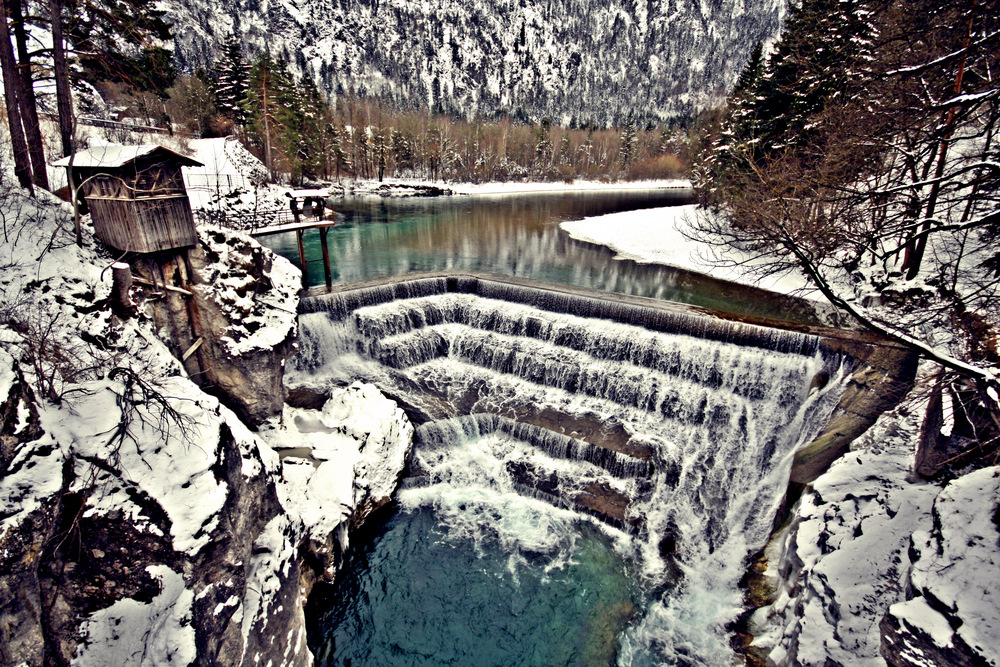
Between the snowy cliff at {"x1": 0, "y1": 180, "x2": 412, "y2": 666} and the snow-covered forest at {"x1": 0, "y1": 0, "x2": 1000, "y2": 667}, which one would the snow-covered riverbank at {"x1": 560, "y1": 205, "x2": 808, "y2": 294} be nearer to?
the snow-covered forest at {"x1": 0, "y1": 0, "x2": 1000, "y2": 667}

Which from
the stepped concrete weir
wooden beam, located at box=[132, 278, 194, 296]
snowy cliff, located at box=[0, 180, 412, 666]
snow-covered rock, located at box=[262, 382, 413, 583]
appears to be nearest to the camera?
snowy cliff, located at box=[0, 180, 412, 666]

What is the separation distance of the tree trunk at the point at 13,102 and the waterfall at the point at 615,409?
22.6 ft

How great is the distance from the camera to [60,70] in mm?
10320

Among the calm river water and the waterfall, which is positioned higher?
the waterfall

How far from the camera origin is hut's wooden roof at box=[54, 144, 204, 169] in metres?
8.97

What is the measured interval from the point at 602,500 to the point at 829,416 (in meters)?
5.74

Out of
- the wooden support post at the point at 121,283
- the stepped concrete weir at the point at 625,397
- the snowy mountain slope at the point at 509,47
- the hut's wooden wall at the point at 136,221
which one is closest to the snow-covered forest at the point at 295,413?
the wooden support post at the point at 121,283

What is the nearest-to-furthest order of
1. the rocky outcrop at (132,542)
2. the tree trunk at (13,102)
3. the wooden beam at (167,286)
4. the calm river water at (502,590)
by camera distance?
the rocky outcrop at (132,542), the calm river water at (502,590), the tree trunk at (13,102), the wooden beam at (167,286)

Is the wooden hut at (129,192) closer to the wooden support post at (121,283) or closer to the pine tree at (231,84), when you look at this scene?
the wooden support post at (121,283)

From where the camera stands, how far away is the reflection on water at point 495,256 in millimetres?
18172

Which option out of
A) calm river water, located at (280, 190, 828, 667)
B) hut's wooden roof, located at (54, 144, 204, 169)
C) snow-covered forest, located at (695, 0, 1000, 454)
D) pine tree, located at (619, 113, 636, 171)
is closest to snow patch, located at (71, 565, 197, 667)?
calm river water, located at (280, 190, 828, 667)

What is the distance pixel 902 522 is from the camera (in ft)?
21.6

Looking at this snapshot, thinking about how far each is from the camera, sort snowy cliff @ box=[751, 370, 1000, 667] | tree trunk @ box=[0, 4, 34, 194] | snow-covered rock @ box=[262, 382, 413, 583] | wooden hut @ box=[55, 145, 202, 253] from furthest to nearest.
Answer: tree trunk @ box=[0, 4, 34, 194], wooden hut @ box=[55, 145, 202, 253], snow-covered rock @ box=[262, 382, 413, 583], snowy cliff @ box=[751, 370, 1000, 667]

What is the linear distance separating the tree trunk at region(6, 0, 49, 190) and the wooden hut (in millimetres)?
2112
